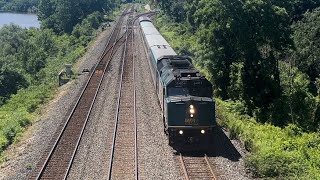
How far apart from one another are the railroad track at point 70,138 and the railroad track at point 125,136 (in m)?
1.87

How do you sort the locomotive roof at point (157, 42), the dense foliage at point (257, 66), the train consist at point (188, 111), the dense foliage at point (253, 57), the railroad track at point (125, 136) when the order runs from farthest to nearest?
1. the locomotive roof at point (157, 42)
2. the dense foliage at point (253, 57)
3. the dense foliage at point (257, 66)
4. the train consist at point (188, 111)
5. the railroad track at point (125, 136)

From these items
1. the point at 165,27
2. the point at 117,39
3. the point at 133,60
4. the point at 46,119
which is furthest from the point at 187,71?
the point at 165,27

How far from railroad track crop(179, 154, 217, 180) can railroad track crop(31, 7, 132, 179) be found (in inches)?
200

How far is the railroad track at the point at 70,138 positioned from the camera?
18.1m

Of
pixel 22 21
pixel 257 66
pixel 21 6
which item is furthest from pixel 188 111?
pixel 21 6

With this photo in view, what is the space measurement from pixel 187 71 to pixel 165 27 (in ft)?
189

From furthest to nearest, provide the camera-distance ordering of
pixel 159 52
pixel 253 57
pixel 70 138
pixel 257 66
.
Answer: pixel 159 52, pixel 257 66, pixel 253 57, pixel 70 138

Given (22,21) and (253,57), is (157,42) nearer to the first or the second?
(253,57)

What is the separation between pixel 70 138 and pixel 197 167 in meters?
7.46

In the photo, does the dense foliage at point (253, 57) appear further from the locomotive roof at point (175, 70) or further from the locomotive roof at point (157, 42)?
the locomotive roof at point (157, 42)

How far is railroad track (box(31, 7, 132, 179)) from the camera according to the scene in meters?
18.1

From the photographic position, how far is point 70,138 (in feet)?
72.8

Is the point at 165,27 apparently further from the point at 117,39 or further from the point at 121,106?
the point at 121,106

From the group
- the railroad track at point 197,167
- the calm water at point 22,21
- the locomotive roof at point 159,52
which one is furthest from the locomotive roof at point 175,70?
the calm water at point 22,21
